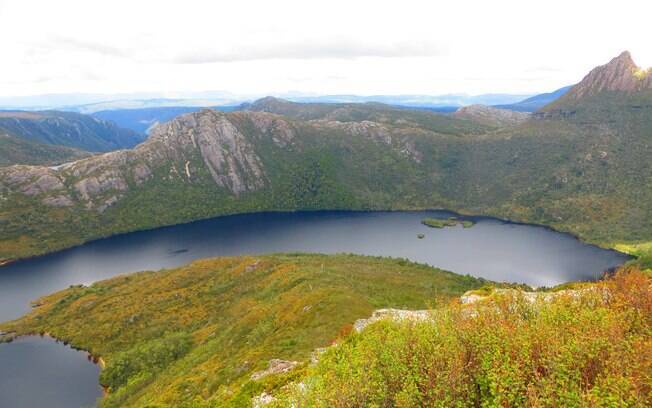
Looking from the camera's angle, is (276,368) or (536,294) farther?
(276,368)

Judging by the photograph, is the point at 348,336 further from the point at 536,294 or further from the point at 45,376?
the point at 45,376

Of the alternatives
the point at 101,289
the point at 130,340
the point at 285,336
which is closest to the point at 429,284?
the point at 285,336

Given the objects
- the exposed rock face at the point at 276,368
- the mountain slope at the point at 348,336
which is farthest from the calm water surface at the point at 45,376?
the exposed rock face at the point at 276,368

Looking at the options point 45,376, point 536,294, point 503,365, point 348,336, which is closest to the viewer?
point 503,365

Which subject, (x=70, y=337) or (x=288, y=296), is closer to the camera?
(x=288, y=296)

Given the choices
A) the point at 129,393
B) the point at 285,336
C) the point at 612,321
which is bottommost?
the point at 129,393

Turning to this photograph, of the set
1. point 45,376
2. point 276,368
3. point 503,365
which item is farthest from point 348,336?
point 45,376

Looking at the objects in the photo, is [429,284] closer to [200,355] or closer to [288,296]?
[288,296]

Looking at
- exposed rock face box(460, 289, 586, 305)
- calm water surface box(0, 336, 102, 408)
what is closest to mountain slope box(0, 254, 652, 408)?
exposed rock face box(460, 289, 586, 305)
